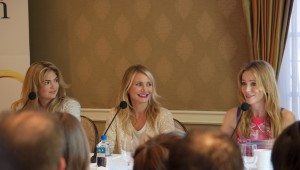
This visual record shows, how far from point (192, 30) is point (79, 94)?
133 cm

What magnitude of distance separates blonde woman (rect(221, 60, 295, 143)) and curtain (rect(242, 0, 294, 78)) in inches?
22.8

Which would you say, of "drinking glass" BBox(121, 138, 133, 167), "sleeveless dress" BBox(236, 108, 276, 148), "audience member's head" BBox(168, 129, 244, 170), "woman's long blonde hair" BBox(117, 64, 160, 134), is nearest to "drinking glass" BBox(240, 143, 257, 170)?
"sleeveless dress" BBox(236, 108, 276, 148)

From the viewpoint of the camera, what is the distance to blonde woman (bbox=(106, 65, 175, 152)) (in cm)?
377

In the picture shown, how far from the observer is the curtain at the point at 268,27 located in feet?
13.5

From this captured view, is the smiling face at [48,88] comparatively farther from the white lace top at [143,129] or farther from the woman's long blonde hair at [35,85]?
the white lace top at [143,129]

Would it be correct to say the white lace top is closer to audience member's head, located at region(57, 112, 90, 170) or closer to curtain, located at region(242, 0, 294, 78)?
curtain, located at region(242, 0, 294, 78)

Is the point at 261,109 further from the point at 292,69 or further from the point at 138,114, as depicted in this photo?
the point at 138,114

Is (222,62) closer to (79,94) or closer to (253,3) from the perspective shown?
(253,3)

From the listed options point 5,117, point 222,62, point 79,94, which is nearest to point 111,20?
point 79,94

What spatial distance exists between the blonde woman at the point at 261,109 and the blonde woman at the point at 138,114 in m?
0.52

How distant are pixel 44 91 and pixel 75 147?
2.68 metres

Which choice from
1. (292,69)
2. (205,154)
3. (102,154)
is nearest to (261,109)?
(292,69)

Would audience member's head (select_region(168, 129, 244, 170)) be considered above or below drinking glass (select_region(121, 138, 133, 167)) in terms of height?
above

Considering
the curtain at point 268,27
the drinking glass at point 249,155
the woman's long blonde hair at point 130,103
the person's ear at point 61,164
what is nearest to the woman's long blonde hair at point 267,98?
the drinking glass at point 249,155
